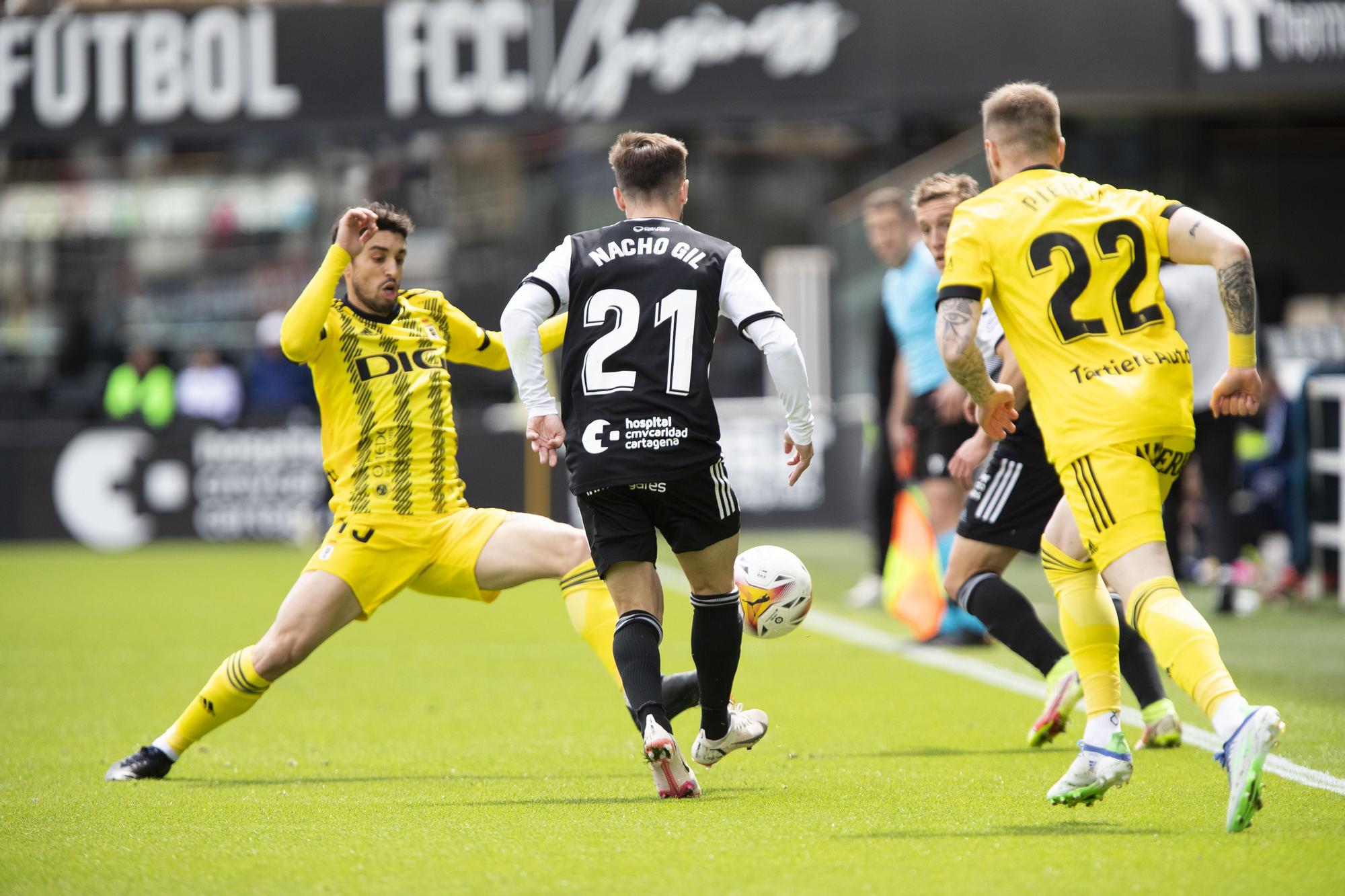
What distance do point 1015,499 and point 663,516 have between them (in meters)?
1.57

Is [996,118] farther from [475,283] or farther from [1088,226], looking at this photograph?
[475,283]

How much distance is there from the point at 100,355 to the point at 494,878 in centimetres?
2083

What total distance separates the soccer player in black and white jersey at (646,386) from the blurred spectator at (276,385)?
1430 cm

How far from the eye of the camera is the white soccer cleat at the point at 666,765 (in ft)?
15.3

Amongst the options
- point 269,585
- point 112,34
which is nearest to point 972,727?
point 269,585

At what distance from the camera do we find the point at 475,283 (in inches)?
960

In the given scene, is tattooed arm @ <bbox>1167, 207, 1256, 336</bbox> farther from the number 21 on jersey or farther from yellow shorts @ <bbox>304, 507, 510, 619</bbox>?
yellow shorts @ <bbox>304, 507, 510, 619</bbox>

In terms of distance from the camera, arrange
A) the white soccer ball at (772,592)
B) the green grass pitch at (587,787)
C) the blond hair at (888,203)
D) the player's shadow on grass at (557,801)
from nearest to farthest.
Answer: the green grass pitch at (587,787), the player's shadow on grass at (557,801), the white soccer ball at (772,592), the blond hair at (888,203)

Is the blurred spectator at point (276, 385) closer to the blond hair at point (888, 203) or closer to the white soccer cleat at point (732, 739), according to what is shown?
the blond hair at point (888, 203)

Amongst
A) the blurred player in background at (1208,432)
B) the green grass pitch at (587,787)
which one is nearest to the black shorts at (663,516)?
the green grass pitch at (587,787)

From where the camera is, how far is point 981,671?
8.01 meters

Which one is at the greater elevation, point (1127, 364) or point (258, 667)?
point (1127, 364)

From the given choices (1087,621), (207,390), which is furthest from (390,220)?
(207,390)

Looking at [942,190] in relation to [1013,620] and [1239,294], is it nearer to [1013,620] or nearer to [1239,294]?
[1013,620]
